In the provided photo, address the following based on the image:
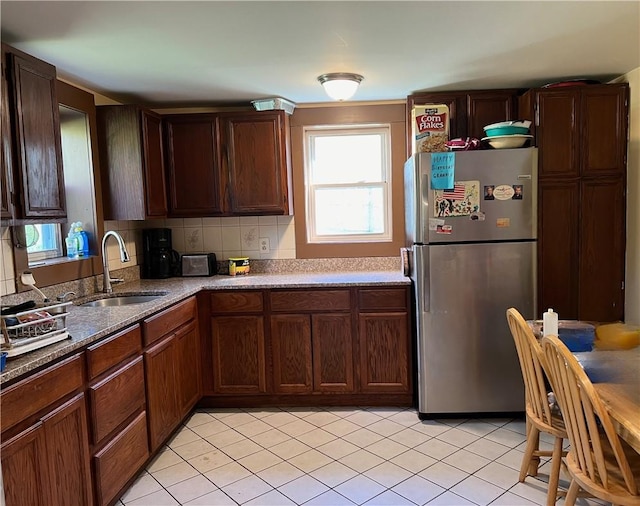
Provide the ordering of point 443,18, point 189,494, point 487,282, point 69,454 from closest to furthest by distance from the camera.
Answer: point 69,454
point 443,18
point 189,494
point 487,282

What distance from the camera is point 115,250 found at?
3494 millimetres

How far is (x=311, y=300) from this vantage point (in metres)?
3.33

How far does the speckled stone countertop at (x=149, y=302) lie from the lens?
1.77 metres

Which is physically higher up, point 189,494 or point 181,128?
point 181,128

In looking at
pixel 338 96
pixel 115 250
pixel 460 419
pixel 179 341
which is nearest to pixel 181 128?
pixel 115 250

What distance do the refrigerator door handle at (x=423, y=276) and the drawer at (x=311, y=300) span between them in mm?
506

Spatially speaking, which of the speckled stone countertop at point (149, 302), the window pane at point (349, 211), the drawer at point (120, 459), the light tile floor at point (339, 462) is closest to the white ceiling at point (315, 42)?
the window pane at point (349, 211)

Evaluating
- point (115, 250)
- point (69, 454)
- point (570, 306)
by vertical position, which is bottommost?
point (69, 454)

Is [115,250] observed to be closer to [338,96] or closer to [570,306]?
[338,96]

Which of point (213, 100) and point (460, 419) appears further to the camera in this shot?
point (213, 100)

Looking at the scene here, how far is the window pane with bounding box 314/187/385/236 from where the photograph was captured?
154 inches

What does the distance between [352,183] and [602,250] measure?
178cm

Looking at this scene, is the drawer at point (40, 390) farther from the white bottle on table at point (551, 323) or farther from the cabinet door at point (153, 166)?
the white bottle on table at point (551, 323)

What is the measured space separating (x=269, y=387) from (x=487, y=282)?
1587 mm
